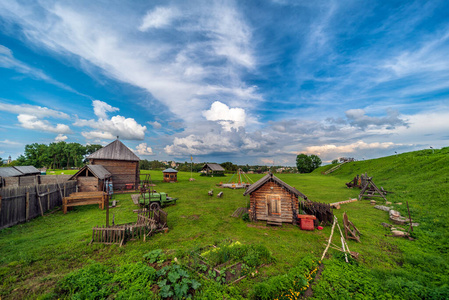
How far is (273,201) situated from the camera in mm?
14227

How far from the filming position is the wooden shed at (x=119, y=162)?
26.9 metres

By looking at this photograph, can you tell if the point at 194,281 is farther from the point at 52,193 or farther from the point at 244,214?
the point at 52,193

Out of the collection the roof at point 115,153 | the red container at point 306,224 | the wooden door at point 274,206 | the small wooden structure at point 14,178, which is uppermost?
the roof at point 115,153

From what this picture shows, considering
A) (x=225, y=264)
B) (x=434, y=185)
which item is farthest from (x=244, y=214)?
(x=434, y=185)

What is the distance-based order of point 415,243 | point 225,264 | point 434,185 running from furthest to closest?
point 434,185 → point 415,243 → point 225,264

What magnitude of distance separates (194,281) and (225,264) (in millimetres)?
1876

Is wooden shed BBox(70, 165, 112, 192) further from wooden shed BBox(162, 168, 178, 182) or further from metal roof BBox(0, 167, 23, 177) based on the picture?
wooden shed BBox(162, 168, 178, 182)

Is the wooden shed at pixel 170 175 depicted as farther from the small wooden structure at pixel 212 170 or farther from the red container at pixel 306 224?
the red container at pixel 306 224


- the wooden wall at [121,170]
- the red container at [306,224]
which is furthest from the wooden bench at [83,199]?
the red container at [306,224]

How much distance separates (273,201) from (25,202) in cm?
1884

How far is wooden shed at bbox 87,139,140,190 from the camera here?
26.9 m

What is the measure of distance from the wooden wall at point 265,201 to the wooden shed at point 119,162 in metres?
22.7

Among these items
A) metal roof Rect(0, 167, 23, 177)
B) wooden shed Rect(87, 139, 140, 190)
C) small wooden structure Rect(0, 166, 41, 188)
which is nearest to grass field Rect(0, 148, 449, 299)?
small wooden structure Rect(0, 166, 41, 188)

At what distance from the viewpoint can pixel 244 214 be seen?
1498 cm
